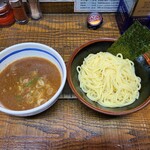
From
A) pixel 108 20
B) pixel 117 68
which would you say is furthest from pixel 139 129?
pixel 108 20

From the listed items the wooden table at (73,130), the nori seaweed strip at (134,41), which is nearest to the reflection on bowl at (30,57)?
the wooden table at (73,130)

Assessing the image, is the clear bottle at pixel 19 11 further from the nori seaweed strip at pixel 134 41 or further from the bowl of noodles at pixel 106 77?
the nori seaweed strip at pixel 134 41

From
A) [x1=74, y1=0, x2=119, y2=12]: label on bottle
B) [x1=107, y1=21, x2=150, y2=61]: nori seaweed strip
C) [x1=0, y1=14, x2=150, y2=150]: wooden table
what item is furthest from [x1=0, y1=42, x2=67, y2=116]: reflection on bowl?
[x1=74, y1=0, x2=119, y2=12]: label on bottle

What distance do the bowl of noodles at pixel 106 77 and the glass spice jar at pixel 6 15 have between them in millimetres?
568

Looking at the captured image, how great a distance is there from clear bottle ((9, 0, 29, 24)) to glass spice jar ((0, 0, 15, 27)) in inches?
1.3

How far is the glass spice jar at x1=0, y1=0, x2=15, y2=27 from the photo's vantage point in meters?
1.10

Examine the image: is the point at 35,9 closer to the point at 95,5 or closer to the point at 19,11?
the point at 19,11

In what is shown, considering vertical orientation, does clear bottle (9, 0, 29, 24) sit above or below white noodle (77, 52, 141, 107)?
above

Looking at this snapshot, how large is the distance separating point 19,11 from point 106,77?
71cm

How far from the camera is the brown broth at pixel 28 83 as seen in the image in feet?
2.67

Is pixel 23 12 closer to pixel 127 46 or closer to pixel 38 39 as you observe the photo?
pixel 38 39

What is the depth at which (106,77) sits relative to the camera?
3.01ft

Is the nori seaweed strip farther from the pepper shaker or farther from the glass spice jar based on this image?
the glass spice jar

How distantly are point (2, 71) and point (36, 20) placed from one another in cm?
51
